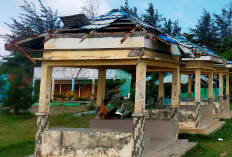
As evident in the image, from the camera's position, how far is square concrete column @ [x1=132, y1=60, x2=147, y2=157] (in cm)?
600

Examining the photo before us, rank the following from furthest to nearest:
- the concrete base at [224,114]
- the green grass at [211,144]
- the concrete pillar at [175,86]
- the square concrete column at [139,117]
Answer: the concrete base at [224,114], the concrete pillar at [175,86], the green grass at [211,144], the square concrete column at [139,117]

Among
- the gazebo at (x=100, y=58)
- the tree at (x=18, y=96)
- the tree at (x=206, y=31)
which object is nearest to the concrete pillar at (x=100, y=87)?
the gazebo at (x=100, y=58)

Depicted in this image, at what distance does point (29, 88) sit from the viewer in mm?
17594

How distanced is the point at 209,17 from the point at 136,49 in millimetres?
32153

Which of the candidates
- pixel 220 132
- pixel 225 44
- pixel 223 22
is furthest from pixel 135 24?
pixel 223 22

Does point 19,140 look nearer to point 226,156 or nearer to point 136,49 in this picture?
point 136,49

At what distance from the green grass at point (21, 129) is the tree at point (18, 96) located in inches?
21.1

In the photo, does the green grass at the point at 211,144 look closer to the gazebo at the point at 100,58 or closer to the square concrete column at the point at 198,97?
the square concrete column at the point at 198,97

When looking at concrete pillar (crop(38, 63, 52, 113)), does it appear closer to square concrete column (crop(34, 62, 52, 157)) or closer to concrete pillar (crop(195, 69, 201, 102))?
square concrete column (crop(34, 62, 52, 157))

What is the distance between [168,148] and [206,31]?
29.4 metres

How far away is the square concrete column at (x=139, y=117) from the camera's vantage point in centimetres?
600

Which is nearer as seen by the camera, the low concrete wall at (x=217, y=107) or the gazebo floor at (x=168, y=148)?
the gazebo floor at (x=168, y=148)

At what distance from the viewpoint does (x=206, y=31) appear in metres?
34.0

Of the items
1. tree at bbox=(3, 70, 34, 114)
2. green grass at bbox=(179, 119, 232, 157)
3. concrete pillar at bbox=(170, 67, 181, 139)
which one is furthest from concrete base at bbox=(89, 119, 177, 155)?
tree at bbox=(3, 70, 34, 114)
